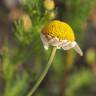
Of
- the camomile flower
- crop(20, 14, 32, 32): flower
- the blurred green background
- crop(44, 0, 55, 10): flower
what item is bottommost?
the blurred green background

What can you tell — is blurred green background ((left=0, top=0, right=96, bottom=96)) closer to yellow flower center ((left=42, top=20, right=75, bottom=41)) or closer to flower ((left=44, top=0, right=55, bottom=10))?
flower ((left=44, top=0, right=55, bottom=10))

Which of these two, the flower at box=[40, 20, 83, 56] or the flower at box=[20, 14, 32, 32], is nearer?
the flower at box=[40, 20, 83, 56]

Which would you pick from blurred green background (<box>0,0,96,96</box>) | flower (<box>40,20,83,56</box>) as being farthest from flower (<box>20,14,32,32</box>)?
flower (<box>40,20,83,56</box>)

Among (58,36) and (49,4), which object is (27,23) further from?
(58,36)

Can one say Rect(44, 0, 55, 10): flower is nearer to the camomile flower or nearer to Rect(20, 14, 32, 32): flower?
Rect(20, 14, 32, 32): flower

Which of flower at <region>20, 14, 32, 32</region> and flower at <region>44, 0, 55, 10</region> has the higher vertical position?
flower at <region>44, 0, 55, 10</region>

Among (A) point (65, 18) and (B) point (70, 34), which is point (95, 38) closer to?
(A) point (65, 18)

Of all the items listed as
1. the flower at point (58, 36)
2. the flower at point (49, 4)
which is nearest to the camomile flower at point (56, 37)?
the flower at point (58, 36)

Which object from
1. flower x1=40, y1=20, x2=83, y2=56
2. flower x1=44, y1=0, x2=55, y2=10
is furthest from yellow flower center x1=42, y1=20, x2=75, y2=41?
flower x1=44, y1=0, x2=55, y2=10

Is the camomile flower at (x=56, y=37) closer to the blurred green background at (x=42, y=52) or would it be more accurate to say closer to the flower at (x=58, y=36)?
the flower at (x=58, y=36)

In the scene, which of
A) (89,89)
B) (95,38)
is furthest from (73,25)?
(95,38)
